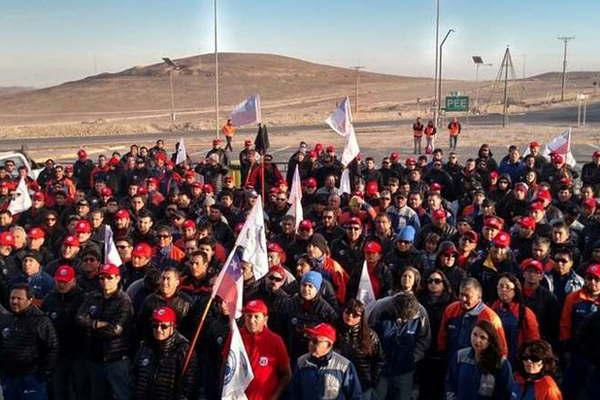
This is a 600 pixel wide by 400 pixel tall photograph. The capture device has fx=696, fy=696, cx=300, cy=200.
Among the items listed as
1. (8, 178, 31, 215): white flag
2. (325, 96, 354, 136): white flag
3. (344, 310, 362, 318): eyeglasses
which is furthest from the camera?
(325, 96, 354, 136): white flag

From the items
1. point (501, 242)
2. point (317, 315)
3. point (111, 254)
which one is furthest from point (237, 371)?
point (501, 242)

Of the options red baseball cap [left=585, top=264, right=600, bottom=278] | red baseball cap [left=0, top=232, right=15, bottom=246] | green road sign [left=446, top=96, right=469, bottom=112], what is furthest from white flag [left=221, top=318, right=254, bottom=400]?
green road sign [left=446, top=96, right=469, bottom=112]

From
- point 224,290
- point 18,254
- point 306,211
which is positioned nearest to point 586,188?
point 306,211

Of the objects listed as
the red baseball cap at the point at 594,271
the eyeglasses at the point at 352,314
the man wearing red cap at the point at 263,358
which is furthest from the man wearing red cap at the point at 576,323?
the man wearing red cap at the point at 263,358

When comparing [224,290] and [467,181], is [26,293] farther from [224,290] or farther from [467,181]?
[467,181]

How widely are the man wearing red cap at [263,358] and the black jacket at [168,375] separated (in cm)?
46

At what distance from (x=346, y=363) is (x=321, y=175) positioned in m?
9.75

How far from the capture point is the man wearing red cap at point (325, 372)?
197 inches

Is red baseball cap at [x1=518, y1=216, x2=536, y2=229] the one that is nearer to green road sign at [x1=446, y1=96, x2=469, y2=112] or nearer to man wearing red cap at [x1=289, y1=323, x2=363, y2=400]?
man wearing red cap at [x1=289, y1=323, x2=363, y2=400]

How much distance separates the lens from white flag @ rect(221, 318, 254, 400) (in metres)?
5.09

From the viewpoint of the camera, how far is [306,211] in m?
11.4

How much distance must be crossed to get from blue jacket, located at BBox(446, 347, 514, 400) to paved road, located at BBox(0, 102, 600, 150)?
1593 inches

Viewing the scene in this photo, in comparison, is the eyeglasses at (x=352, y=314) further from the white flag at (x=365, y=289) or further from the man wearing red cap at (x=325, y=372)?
the white flag at (x=365, y=289)

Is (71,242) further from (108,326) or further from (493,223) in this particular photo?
(493,223)
